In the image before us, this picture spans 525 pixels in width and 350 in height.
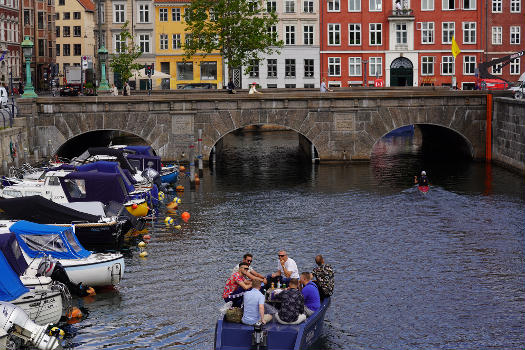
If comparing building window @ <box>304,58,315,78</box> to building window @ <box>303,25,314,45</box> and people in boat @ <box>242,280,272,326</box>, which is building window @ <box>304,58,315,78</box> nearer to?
building window @ <box>303,25,314,45</box>

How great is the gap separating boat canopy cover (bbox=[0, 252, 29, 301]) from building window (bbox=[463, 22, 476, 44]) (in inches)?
3947

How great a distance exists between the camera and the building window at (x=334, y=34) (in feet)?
421

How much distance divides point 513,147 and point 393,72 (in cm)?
5108

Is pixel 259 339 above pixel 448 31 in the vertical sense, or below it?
below

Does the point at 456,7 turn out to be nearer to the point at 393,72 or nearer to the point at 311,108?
the point at 393,72

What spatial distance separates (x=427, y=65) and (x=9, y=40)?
58.5 meters

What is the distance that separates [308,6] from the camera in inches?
5074

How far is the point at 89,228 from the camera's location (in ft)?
160

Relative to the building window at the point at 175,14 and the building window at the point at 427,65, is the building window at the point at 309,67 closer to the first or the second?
the building window at the point at 427,65

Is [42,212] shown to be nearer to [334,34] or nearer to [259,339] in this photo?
[259,339]

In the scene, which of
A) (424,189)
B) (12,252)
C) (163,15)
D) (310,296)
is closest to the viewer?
(310,296)

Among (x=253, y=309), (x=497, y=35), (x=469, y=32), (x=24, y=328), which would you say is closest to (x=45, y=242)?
(x=24, y=328)

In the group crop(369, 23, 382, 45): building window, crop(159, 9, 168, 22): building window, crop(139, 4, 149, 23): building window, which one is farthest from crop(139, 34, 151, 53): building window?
crop(369, 23, 382, 45): building window

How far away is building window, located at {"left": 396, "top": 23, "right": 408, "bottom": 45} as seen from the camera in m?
127
